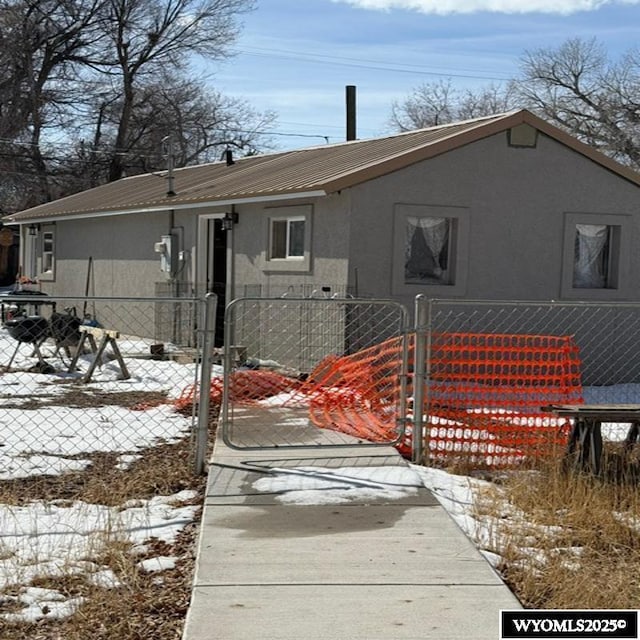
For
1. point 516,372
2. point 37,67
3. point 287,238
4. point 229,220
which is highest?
point 37,67

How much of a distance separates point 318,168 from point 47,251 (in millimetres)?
12589

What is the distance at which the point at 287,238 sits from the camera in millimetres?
14641

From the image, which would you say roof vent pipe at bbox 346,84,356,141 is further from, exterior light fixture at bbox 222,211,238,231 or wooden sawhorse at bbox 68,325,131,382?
wooden sawhorse at bbox 68,325,131,382

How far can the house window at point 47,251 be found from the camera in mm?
24586

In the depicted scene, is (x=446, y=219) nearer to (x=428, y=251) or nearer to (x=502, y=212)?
(x=428, y=251)

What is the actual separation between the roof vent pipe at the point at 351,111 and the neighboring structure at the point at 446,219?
1299 cm

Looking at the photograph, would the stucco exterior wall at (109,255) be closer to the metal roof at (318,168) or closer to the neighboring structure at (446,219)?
the metal roof at (318,168)

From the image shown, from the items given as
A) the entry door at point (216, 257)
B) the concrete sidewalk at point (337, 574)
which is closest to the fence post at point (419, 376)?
the concrete sidewalk at point (337, 574)

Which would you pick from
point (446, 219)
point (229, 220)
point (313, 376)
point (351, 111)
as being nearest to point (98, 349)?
point (229, 220)

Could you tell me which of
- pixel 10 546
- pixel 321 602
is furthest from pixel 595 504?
pixel 10 546

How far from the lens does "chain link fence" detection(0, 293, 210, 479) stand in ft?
26.5

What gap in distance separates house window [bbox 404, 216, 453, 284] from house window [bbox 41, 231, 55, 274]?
13553mm

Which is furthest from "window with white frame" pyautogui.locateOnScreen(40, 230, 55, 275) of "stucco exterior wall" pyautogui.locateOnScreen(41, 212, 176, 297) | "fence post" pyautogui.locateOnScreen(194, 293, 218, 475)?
"fence post" pyautogui.locateOnScreen(194, 293, 218, 475)

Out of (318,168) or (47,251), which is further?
(47,251)
